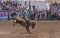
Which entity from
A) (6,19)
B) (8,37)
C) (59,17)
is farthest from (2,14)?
(8,37)

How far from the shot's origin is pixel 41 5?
20.7 meters

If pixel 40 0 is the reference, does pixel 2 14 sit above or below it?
below

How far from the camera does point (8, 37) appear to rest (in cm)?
1059

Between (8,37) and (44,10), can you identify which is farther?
(44,10)

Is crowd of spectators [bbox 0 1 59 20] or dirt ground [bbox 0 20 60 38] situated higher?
crowd of spectators [bbox 0 1 59 20]

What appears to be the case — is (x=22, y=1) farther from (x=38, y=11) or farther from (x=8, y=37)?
(x=8, y=37)

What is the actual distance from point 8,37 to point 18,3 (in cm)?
1039

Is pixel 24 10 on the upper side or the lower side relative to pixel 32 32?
upper

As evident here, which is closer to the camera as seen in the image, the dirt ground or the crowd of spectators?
the dirt ground

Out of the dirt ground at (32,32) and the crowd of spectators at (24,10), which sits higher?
the crowd of spectators at (24,10)

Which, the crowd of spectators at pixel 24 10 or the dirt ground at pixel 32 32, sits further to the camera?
the crowd of spectators at pixel 24 10

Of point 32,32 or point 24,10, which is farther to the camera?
point 24,10

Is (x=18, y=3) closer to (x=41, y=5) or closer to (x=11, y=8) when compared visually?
(x=11, y=8)

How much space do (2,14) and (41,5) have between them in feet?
13.1
